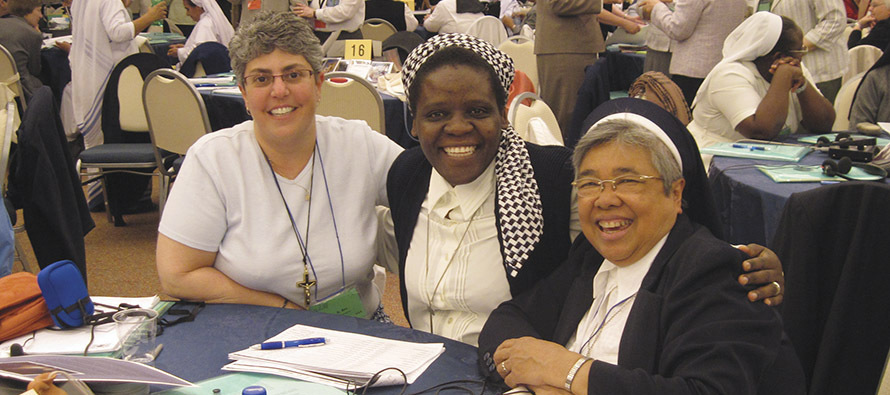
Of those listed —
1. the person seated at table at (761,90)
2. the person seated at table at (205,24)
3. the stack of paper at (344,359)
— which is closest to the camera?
the stack of paper at (344,359)

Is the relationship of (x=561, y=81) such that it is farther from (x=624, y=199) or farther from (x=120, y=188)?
(x=624, y=199)

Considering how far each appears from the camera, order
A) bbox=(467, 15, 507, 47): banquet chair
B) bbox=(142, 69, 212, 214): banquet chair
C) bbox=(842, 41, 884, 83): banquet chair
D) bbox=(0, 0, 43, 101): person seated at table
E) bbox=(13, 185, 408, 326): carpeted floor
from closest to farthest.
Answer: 1. bbox=(13, 185, 408, 326): carpeted floor
2. bbox=(142, 69, 212, 214): banquet chair
3. bbox=(842, 41, 884, 83): banquet chair
4. bbox=(0, 0, 43, 101): person seated at table
5. bbox=(467, 15, 507, 47): banquet chair

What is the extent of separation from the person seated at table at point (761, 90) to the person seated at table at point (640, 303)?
1992mm

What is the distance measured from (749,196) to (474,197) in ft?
4.07

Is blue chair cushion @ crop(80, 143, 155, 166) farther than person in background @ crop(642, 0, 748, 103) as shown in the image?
No

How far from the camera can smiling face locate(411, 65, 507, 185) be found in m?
1.67

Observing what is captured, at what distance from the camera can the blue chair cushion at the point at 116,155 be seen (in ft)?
14.2

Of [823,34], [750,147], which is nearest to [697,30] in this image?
[823,34]

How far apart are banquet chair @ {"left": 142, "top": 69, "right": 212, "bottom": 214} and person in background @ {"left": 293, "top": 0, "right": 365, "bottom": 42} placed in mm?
2308

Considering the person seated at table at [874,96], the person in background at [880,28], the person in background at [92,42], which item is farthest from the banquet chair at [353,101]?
the person in background at [880,28]

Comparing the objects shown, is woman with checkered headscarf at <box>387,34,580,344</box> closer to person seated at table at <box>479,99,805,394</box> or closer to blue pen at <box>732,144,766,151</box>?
person seated at table at <box>479,99,805,394</box>

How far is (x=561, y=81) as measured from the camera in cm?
562

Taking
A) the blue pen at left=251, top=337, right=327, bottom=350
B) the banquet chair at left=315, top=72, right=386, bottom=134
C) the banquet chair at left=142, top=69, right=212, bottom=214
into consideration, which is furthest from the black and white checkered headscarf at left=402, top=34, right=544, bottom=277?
the banquet chair at left=142, top=69, right=212, bottom=214

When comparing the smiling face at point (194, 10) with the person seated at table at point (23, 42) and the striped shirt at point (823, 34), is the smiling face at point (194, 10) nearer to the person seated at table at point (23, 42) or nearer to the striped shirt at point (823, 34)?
the person seated at table at point (23, 42)
